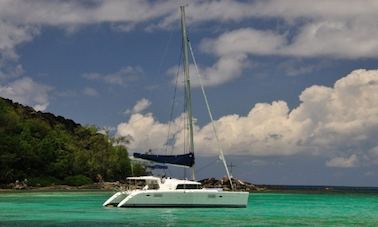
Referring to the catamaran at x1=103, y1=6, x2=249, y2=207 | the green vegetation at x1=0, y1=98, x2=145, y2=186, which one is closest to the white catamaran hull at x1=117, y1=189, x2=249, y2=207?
the catamaran at x1=103, y1=6, x2=249, y2=207

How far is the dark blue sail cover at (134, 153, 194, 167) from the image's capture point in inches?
1973

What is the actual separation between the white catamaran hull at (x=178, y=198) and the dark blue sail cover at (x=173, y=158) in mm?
2803

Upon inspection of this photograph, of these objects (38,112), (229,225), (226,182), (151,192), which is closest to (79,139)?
(38,112)

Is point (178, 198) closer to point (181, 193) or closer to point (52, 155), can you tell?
point (181, 193)

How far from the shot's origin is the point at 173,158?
50.9m

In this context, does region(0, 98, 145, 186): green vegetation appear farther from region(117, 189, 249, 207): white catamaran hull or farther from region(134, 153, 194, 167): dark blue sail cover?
region(117, 189, 249, 207): white catamaran hull

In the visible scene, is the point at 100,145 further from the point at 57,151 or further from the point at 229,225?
the point at 229,225

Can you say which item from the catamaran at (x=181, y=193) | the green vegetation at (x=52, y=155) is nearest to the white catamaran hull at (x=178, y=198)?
the catamaran at (x=181, y=193)

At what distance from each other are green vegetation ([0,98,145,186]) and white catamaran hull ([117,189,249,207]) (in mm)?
66006

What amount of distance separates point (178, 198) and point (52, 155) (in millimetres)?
77630

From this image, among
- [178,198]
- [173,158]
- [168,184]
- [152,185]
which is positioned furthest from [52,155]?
[178,198]

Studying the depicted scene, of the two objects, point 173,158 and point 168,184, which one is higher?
point 173,158

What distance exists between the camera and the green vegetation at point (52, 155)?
112500 millimetres

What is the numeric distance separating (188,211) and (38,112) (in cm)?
12986
